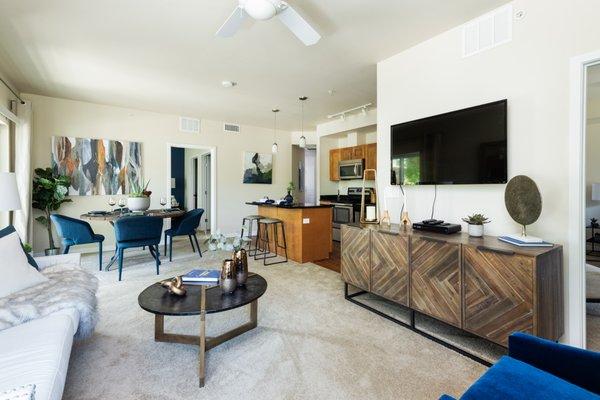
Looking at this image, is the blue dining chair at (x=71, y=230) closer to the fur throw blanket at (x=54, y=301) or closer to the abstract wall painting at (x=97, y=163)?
the abstract wall painting at (x=97, y=163)

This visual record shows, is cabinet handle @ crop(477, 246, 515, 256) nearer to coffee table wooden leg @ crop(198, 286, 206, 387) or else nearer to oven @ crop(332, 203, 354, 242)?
coffee table wooden leg @ crop(198, 286, 206, 387)

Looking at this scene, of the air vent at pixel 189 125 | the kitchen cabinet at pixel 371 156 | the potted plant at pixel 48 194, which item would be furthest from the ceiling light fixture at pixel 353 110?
the potted plant at pixel 48 194

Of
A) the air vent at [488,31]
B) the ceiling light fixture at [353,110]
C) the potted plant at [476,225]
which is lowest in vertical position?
the potted plant at [476,225]

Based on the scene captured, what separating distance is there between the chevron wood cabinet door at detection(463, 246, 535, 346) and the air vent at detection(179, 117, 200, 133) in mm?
5692

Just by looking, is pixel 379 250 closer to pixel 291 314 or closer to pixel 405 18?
pixel 291 314

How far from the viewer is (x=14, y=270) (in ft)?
6.53

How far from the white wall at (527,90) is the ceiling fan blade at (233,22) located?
6.24 feet

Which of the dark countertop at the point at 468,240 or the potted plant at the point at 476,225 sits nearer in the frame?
the dark countertop at the point at 468,240

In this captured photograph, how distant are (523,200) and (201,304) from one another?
2.34 metres

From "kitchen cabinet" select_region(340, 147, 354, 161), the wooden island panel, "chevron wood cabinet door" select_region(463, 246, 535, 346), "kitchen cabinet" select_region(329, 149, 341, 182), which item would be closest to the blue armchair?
"chevron wood cabinet door" select_region(463, 246, 535, 346)

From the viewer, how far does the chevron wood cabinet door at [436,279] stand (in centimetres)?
210

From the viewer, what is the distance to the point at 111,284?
352 centimetres

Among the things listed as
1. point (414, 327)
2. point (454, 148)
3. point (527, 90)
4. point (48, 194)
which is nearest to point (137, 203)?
point (48, 194)

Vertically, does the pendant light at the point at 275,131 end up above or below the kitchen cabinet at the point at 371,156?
above
